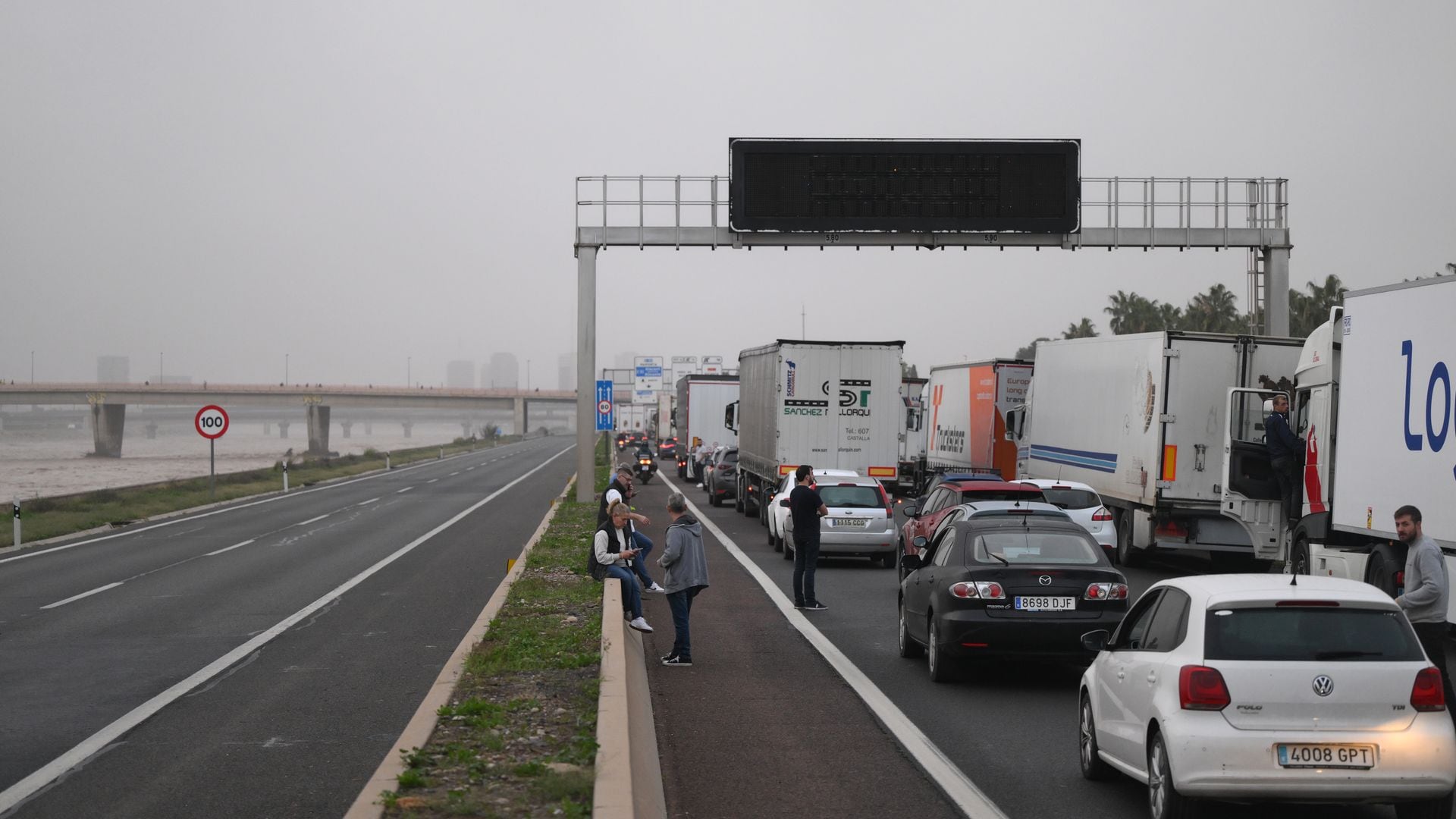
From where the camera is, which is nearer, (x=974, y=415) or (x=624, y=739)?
(x=624, y=739)

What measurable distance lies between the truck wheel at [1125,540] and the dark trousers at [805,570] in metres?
8.72

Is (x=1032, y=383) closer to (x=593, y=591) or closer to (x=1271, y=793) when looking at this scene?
(x=593, y=591)

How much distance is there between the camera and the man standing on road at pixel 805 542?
1775cm

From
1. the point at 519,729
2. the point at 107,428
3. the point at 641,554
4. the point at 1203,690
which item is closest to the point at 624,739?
the point at 519,729

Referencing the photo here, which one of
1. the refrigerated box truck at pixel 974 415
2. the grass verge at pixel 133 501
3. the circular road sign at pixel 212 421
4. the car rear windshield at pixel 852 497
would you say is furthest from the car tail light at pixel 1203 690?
the circular road sign at pixel 212 421

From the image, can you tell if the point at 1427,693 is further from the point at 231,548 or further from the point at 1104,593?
the point at 231,548

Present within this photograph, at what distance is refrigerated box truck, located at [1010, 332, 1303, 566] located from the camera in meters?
20.4

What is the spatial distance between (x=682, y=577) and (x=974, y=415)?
25.8 metres

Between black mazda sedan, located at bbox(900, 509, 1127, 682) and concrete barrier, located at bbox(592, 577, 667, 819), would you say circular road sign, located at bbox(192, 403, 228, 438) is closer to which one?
concrete barrier, located at bbox(592, 577, 667, 819)

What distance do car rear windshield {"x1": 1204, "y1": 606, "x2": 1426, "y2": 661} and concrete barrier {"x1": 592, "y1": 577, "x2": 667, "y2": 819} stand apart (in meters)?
3.08

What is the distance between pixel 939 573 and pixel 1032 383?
2033 centimetres

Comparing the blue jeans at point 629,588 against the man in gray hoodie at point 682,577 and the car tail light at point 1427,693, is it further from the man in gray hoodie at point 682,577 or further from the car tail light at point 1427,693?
the car tail light at point 1427,693

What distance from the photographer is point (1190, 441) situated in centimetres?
2300

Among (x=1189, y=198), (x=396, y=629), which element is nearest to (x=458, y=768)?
(x=396, y=629)
